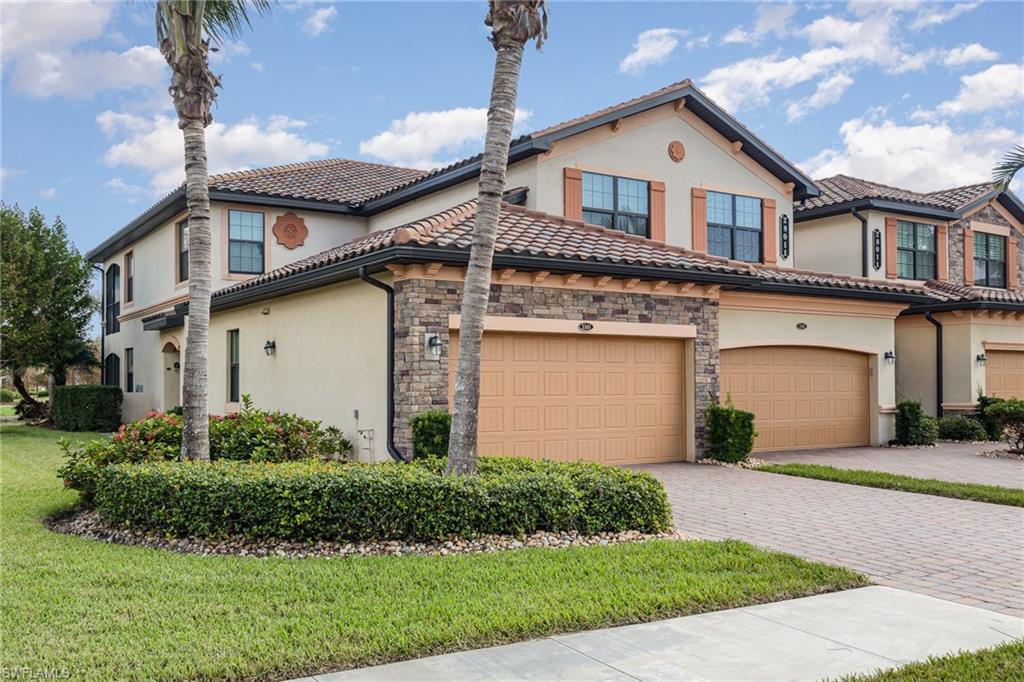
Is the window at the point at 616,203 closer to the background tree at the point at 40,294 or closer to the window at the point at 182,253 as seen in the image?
the window at the point at 182,253

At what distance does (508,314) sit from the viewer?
13.3 meters

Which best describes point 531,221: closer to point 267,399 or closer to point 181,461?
point 267,399

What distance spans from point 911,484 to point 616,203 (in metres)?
7.75

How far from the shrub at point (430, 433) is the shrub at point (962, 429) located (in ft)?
46.1

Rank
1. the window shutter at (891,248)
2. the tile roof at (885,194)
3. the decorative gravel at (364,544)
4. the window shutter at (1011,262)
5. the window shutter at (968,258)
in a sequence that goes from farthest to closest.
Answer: the window shutter at (1011,262), the window shutter at (968,258), the tile roof at (885,194), the window shutter at (891,248), the decorative gravel at (364,544)

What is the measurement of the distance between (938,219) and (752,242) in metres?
7.32

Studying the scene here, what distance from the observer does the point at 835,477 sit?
43.2 feet

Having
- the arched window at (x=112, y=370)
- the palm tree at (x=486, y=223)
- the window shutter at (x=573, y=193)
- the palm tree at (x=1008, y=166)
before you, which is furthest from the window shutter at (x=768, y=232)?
the arched window at (x=112, y=370)

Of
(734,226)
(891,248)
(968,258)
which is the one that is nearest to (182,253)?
(734,226)

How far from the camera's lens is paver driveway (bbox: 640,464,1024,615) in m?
7.12

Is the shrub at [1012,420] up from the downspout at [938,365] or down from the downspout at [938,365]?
down

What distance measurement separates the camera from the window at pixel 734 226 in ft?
60.3

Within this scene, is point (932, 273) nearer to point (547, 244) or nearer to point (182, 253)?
point (547, 244)

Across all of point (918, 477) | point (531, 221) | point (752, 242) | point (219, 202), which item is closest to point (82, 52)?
point (219, 202)
